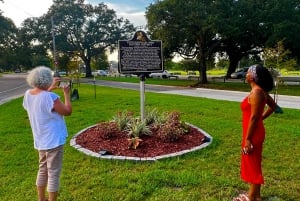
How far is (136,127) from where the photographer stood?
6.80m

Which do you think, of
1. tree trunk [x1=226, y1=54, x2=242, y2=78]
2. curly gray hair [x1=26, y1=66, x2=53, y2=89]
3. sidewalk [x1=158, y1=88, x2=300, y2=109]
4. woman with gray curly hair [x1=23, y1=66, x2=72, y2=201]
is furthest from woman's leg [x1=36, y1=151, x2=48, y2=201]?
tree trunk [x1=226, y1=54, x2=242, y2=78]

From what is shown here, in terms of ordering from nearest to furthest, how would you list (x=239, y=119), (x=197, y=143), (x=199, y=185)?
(x=199, y=185), (x=197, y=143), (x=239, y=119)

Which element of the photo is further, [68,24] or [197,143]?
[68,24]

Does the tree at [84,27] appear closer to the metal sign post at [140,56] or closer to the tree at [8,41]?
the tree at [8,41]

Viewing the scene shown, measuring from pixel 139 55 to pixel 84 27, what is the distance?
162 ft

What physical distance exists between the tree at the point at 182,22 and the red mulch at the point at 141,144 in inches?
758

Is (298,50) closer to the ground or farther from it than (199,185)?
farther from it

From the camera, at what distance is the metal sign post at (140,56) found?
7656 millimetres

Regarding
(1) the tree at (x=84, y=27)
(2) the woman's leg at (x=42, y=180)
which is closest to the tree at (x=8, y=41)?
(1) the tree at (x=84, y=27)

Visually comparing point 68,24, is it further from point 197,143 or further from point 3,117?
point 197,143

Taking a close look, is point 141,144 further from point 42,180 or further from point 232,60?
point 232,60

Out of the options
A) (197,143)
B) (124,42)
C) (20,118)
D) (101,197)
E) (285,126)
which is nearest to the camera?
(101,197)

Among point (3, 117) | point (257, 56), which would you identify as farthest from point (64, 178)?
point (257, 56)

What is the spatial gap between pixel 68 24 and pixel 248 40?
3273cm
